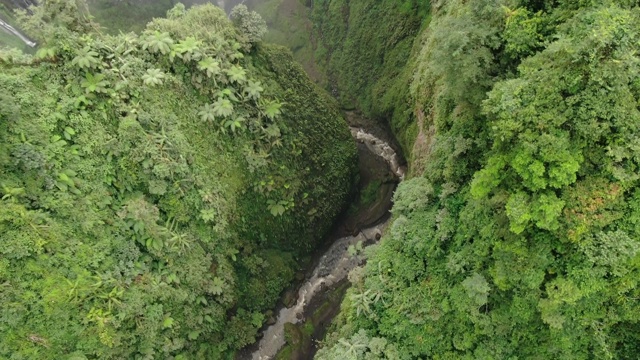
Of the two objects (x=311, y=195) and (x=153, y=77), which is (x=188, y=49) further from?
(x=311, y=195)

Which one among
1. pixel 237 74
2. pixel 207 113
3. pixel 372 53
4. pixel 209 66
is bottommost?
pixel 372 53

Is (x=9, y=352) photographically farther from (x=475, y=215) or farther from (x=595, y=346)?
(x=595, y=346)

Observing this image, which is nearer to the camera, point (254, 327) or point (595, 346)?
point (595, 346)

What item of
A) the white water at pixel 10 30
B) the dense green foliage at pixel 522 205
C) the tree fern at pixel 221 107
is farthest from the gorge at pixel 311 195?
the white water at pixel 10 30

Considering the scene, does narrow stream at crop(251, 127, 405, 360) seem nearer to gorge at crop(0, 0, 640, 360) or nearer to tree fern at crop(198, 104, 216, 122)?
gorge at crop(0, 0, 640, 360)

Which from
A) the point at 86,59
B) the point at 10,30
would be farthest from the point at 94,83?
the point at 10,30

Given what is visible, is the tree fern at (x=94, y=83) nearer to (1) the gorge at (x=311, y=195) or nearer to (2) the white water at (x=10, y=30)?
(1) the gorge at (x=311, y=195)

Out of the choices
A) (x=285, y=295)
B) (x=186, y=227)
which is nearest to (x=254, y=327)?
(x=285, y=295)
